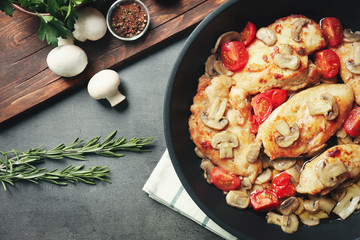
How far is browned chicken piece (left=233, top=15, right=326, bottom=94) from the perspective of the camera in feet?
8.99

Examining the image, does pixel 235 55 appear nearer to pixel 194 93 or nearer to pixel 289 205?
pixel 194 93

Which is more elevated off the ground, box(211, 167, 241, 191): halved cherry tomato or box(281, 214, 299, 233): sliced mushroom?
box(211, 167, 241, 191): halved cherry tomato

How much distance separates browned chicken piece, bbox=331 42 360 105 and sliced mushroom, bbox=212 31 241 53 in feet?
2.82

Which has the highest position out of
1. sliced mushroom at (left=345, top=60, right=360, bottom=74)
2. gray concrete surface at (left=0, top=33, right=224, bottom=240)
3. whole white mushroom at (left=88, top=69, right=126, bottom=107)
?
sliced mushroom at (left=345, top=60, right=360, bottom=74)

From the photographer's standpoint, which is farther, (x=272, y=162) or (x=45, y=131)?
(x=45, y=131)

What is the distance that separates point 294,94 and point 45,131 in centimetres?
250

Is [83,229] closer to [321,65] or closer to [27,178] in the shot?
[27,178]

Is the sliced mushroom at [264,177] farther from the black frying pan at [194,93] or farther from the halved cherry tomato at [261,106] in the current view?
the halved cherry tomato at [261,106]

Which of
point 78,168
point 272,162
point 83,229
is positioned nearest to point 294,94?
point 272,162

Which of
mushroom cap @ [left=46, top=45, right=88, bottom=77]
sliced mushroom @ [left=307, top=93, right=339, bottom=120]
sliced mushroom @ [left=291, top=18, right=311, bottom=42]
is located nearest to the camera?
sliced mushroom @ [left=307, top=93, right=339, bottom=120]

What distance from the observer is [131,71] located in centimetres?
350

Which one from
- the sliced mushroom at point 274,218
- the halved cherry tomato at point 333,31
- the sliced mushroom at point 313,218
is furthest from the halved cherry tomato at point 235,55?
the sliced mushroom at point 313,218

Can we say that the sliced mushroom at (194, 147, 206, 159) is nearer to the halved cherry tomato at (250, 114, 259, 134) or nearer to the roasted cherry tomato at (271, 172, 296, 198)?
the halved cherry tomato at (250, 114, 259, 134)

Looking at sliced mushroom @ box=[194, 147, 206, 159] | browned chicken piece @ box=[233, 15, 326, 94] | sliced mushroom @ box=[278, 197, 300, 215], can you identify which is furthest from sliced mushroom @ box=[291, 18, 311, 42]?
sliced mushroom @ box=[278, 197, 300, 215]
